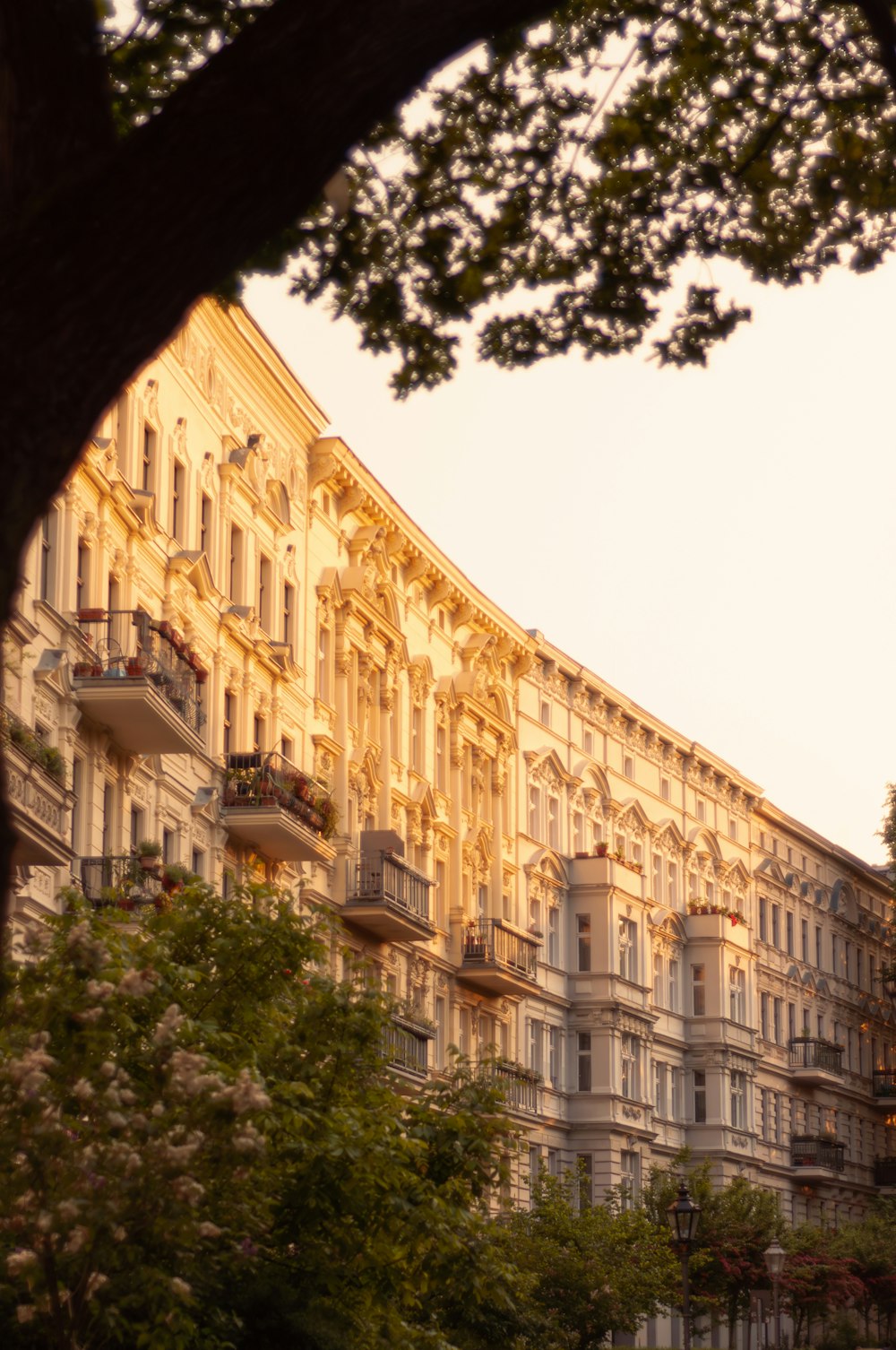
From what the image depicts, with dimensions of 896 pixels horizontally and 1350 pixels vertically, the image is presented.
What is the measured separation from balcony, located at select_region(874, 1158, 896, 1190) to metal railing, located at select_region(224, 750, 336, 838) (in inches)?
2123

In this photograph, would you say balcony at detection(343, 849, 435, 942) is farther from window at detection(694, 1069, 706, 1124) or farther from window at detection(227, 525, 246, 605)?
window at detection(694, 1069, 706, 1124)

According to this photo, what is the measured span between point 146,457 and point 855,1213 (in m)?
59.2

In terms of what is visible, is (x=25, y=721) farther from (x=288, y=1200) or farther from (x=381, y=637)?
(x=381, y=637)

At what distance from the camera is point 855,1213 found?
83.8m

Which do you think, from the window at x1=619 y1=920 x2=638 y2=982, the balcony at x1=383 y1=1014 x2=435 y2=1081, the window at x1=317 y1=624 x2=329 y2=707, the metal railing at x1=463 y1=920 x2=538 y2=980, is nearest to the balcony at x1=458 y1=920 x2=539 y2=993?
the metal railing at x1=463 y1=920 x2=538 y2=980

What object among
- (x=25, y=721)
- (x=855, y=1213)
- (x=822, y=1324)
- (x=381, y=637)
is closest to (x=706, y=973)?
(x=822, y=1324)

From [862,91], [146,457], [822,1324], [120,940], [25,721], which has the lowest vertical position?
[822,1324]

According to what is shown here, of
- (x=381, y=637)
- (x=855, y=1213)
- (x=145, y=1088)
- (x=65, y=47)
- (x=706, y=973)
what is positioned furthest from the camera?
(x=855, y=1213)

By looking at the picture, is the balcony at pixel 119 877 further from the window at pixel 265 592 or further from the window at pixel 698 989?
the window at pixel 698 989

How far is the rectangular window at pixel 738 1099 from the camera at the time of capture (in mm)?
68744

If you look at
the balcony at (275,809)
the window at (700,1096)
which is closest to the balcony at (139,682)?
the balcony at (275,809)

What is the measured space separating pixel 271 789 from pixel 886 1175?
56353mm

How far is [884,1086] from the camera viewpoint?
8769 cm

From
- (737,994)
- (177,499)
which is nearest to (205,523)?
(177,499)
